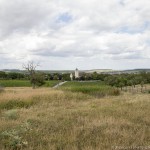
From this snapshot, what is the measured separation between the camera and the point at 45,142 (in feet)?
29.8

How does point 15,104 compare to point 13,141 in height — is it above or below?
below

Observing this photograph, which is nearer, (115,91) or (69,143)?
(69,143)

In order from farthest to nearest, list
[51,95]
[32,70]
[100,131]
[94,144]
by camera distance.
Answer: [32,70] < [51,95] < [100,131] < [94,144]

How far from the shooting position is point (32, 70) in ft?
253

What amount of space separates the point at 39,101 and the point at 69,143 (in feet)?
54.6

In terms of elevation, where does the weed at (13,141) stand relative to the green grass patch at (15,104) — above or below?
above

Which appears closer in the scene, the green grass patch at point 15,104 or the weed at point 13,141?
the weed at point 13,141

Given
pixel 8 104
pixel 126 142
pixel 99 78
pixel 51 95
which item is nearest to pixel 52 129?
pixel 126 142

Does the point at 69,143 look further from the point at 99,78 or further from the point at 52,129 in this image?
the point at 99,78

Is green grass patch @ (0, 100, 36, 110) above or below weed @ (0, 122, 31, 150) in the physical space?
below

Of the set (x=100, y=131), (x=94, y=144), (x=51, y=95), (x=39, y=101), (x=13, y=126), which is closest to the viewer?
(x=94, y=144)

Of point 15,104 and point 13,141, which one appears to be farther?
point 15,104

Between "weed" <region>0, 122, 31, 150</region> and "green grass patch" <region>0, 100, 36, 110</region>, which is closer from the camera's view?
"weed" <region>0, 122, 31, 150</region>

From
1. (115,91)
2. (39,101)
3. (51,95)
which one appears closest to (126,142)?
(39,101)
